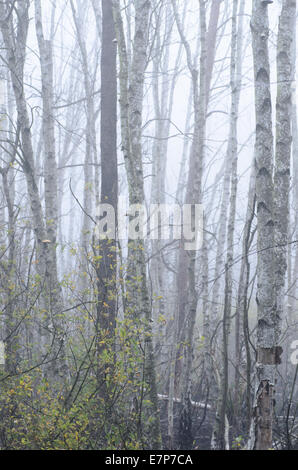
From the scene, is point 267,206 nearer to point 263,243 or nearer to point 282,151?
point 263,243

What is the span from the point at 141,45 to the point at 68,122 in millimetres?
14370

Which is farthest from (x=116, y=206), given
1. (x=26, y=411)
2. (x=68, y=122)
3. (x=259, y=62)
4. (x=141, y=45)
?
(x=68, y=122)

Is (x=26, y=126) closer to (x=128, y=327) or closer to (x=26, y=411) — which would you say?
(x=128, y=327)

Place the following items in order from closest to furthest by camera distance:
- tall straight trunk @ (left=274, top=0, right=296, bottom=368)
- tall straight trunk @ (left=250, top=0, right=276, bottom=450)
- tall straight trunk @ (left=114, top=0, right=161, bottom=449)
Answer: tall straight trunk @ (left=250, top=0, right=276, bottom=450) < tall straight trunk @ (left=274, top=0, right=296, bottom=368) < tall straight trunk @ (left=114, top=0, right=161, bottom=449)

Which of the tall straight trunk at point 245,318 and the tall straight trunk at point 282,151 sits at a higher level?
the tall straight trunk at point 282,151

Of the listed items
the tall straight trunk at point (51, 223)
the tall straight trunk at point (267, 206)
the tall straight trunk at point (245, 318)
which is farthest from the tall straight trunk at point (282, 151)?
the tall straight trunk at point (51, 223)

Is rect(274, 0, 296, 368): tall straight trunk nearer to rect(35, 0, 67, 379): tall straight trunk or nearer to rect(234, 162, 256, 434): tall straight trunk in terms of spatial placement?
rect(234, 162, 256, 434): tall straight trunk

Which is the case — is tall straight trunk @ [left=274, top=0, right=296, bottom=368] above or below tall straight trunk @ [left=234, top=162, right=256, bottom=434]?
above

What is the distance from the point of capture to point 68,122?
18953mm

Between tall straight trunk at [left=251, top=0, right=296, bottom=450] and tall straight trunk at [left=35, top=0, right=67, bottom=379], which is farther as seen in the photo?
tall straight trunk at [left=35, top=0, right=67, bottom=379]

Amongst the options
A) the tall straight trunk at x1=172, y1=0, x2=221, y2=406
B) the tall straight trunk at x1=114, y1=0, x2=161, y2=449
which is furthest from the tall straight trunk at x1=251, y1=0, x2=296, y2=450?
the tall straight trunk at x1=172, y1=0, x2=221, y2=406

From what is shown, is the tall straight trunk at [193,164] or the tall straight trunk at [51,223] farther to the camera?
the tall straight trunk at [193,164]

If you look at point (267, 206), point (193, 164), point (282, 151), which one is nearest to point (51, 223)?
point (282, 151)

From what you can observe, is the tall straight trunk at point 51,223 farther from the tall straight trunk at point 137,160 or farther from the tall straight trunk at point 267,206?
the tall straight trunk at point 267,206
